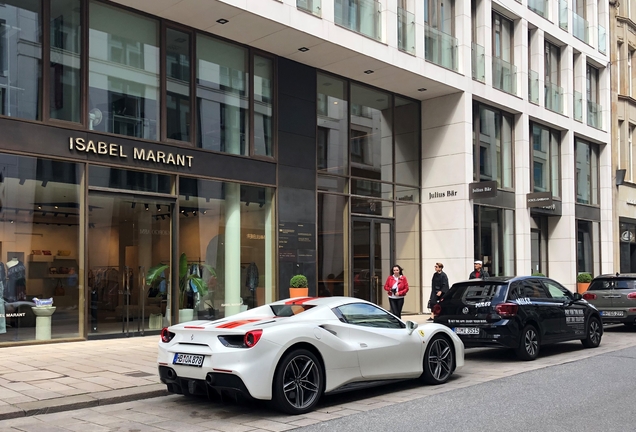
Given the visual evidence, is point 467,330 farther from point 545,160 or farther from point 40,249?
point 545,160

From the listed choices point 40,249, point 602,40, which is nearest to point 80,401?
point 40,249

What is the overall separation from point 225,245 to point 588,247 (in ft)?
66.8

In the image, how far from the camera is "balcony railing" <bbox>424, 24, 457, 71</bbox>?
21.0m

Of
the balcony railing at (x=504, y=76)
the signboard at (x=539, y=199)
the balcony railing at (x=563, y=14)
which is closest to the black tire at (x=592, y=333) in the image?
the signboard at (x=539, y=199)

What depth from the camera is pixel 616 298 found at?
57.6 ft

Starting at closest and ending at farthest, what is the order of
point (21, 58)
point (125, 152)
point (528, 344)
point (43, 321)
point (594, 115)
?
1. point (528, 344)
2. point (21, 58)
3. point (43, 321)
4. point (125, 152)
5. point (594, 115)

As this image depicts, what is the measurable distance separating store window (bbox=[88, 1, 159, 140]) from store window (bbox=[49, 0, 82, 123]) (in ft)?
0.99

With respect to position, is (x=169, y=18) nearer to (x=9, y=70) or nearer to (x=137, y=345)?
(x=9, y=70)

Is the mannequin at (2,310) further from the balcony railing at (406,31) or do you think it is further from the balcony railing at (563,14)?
the balcony railing at (563,14)

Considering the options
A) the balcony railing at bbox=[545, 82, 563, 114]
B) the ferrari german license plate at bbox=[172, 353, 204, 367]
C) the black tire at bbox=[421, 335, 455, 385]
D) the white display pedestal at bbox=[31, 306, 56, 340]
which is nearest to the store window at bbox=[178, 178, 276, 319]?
the white display pedestal at bbox=[31, 306, 56, 340]

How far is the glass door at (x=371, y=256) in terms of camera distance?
789 inches

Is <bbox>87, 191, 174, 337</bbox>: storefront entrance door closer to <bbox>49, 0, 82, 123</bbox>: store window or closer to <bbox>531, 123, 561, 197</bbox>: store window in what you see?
<bbox>49, 0, 82, 123</bbox>: store window

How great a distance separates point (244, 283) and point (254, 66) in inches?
223

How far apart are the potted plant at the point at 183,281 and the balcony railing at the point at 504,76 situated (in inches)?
540
